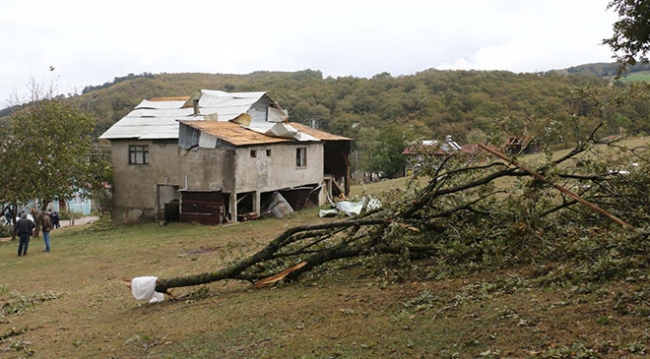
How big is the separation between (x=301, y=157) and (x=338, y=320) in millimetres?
21089

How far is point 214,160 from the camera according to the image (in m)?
26.1

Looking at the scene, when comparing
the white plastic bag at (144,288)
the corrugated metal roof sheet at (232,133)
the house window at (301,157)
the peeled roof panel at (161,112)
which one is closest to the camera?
the white plastic bag at (144,288)

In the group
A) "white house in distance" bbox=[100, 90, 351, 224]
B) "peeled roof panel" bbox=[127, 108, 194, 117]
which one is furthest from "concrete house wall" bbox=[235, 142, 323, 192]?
"peeled roof panel" bbox=[127, 108, 194, 117]

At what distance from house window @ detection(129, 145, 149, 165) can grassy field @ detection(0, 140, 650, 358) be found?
1420 centimetres

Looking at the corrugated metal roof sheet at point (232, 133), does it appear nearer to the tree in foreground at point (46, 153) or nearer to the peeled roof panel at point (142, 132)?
the peeled roof panel at point (142, 132)

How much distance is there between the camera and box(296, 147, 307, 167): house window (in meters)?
29.3

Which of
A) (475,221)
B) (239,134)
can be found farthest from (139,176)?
(475,221)

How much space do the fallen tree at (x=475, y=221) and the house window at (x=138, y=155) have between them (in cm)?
1829

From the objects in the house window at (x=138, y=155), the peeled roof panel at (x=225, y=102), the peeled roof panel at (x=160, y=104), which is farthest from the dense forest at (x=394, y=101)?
the house window at (x=138, y=155)

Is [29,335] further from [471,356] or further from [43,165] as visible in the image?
[43,165]

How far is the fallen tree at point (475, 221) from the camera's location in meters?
9.29

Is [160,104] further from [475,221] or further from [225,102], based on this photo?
[475,221]

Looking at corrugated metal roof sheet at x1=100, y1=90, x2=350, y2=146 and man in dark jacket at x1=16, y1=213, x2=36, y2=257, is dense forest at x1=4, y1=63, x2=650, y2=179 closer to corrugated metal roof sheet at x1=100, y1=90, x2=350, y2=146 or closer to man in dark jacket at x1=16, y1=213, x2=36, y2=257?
corrugated metal roof sheet at x1=100, y1=90, x2=350, y2=146

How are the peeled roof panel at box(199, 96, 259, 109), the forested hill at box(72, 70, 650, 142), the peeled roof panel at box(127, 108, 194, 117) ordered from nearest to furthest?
the peeled roof panel at box(199, 96, 259, 109) < the peeled roof panel at box(127, 108, 194, 117) < the forested hill at box(72, 70, 650, 142)
